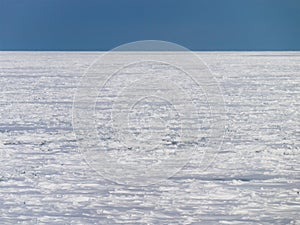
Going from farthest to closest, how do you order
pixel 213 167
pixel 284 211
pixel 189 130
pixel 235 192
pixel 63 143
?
pixel 189 130 → pixel 63 143 → pixel 213 167 → pixel 235 192 → pixel 284 211

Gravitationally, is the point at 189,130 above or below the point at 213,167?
above

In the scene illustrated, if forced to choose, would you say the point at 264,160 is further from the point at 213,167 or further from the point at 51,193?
the point at 51,193

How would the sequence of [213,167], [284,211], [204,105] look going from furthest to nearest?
[204,105], [213,167], [284,211]

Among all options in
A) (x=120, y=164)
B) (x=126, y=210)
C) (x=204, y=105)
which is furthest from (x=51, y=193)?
(x=204, y=105)

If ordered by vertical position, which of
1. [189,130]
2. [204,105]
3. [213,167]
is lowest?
[213,167]

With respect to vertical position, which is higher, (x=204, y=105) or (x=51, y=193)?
(x=204, y=105)

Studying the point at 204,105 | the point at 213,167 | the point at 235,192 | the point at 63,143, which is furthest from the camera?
the point at 204,105

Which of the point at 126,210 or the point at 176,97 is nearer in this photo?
the point at 126,210

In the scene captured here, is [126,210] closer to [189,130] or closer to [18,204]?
[18,204]

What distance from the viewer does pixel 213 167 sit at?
10.7 m

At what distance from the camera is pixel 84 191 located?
9.03m

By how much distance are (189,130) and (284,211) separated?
712 centimetres

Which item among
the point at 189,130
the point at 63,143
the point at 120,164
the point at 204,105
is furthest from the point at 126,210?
the point at 204,105

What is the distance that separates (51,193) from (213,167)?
276 centimetres
